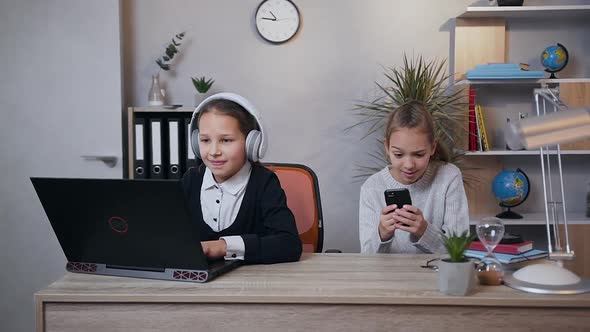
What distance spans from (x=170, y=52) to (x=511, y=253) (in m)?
2.57

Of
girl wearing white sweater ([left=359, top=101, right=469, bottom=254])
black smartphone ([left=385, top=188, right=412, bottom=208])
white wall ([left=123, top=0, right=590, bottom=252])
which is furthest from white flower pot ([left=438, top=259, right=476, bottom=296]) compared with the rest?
white wall ([left=123, top=0, right=590, bottom=252])

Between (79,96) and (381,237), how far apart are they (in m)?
2.24

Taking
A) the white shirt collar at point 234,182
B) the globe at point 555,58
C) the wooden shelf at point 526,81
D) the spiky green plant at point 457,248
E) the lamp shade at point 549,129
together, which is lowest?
the spiky green plant at point 457,248

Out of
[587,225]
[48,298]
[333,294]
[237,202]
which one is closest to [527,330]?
[333,294]

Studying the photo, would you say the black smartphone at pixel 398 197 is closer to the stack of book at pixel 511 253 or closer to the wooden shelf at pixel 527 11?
the stack of book at pixel 511 253

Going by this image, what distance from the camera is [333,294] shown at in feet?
4.65

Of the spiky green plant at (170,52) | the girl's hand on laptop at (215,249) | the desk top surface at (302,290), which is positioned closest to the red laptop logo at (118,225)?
the desk top surface at (302,290)

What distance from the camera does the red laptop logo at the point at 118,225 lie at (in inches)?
59.3

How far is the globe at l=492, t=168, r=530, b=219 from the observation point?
11.9 feet

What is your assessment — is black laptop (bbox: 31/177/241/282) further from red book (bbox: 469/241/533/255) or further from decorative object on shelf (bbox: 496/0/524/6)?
decorative object on shelf (bbox: 496/0/524/6)

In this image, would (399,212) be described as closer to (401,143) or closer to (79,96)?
(401,143)

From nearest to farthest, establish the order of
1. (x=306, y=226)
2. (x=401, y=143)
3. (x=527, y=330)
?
(x=527, y=330), (x=401, y=143), (x=306, y=226)

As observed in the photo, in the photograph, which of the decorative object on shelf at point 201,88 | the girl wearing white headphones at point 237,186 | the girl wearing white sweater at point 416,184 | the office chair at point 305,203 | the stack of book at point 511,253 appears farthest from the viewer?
the decorative object on shelf at point 201,88

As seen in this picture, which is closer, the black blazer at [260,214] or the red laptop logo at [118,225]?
the red laptop logo at [118,225]
